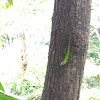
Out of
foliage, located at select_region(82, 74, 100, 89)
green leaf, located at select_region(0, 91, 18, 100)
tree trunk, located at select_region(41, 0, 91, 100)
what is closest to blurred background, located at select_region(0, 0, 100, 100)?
foliage, located at select_region(82, 74, 100, 89)

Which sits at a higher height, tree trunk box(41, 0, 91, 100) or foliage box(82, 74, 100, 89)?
tree trunk box(41, 0, 91, 100)

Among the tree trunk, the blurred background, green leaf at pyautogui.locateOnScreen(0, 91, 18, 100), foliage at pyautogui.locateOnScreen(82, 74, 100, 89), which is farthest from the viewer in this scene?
foliage at pyautogui.locateOnScreen(82, 74, 100, 89)

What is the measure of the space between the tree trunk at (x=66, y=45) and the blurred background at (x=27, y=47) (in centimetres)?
203

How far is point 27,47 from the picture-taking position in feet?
18.4

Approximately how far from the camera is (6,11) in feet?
12.0

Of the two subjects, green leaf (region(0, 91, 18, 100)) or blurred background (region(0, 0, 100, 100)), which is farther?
blurred background (region(0, 0, 100, 100))

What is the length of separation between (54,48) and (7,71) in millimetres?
4403

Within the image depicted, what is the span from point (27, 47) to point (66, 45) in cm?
448

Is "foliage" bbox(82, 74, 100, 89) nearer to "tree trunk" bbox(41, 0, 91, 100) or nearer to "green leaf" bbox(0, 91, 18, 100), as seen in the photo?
"tree trunk" bbox(41, 0, 91, 100)

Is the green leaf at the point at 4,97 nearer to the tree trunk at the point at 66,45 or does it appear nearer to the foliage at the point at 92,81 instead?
the tree trunk at the point at 66,45

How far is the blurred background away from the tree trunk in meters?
2.03

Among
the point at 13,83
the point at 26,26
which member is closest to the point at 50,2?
the point at 26,26

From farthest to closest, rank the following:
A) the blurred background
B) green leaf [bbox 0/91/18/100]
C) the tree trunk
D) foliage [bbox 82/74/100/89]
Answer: foliage [bbox 82/74/100/89], the blurred background, the tree trunk, green leaf [bbox 0/91/18/100]

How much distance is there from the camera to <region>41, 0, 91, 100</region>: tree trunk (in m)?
1.22
